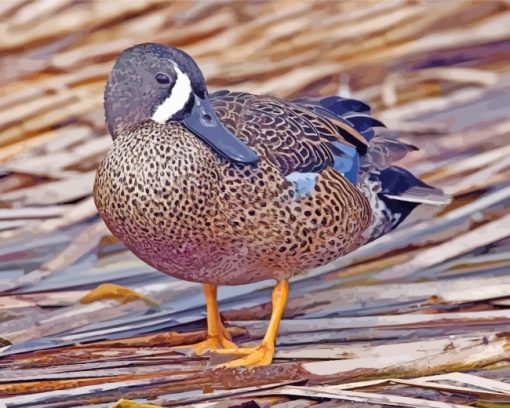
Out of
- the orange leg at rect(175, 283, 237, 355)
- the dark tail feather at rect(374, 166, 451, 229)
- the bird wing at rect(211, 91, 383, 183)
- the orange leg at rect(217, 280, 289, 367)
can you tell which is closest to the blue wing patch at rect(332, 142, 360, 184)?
the bird wing at rect(211, 91, 383, 183)

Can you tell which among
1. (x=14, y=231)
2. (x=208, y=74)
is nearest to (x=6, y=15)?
(x=208, y=74)

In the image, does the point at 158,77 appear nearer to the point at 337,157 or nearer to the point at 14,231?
the point at 337,157

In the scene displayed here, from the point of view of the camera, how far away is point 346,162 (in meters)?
3.73

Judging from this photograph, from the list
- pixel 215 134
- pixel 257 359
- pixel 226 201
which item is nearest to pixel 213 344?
pixel 257 359

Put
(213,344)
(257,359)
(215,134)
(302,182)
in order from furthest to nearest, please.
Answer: (213,344) < (257,359) < (302,182) < (215,134)

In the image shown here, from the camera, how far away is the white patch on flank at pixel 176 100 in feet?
11.2

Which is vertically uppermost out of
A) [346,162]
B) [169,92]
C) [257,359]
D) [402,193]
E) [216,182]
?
[169,92]

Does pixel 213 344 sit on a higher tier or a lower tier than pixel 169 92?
lower

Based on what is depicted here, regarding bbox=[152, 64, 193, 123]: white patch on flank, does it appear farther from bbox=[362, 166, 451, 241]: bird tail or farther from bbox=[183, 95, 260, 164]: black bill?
bbox=[362, 166, 451, 241]: bird tail

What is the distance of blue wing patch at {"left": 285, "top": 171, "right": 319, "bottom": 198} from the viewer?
→ 3535mm

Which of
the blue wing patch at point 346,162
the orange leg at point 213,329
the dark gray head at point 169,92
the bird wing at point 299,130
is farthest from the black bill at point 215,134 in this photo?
the orange leg at point 213,329

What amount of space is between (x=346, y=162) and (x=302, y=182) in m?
0.22

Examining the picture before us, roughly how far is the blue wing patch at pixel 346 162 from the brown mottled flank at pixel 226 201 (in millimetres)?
49

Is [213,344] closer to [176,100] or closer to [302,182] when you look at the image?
[302,182]
